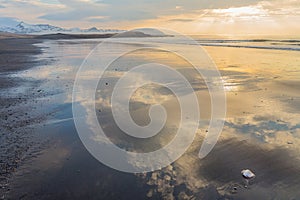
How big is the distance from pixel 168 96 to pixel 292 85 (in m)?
7.37

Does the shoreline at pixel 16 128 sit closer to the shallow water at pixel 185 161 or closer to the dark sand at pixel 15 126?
the dark sand at pixel 15 126

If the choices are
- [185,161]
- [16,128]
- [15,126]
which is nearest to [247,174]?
[185,161]

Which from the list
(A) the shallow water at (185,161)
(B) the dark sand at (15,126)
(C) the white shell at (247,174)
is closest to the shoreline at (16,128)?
(B) the dark sand at (15,126)

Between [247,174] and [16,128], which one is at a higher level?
[247,174]

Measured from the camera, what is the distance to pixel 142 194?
5.01m

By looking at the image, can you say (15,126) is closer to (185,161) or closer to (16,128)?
(16,128)

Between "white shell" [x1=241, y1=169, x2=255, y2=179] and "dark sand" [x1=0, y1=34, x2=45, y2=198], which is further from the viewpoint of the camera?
"dark sand" [x1=0, y1=34, x2=45, y2=198]

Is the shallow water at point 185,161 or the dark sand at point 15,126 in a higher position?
the shallow water at point 185,161

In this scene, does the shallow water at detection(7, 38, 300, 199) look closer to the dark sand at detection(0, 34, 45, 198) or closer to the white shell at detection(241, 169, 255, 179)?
the white shell at detection(241, 169, 255, 179)

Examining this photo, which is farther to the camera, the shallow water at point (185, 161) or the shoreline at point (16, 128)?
the shoreline at point (16, 128)

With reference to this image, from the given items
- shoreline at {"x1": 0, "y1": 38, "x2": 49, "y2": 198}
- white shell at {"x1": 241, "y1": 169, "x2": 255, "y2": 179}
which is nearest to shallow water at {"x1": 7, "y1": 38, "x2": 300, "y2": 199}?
white shell at {"x1": 241, "y1": 169, "x2": 255, "y2": 179}

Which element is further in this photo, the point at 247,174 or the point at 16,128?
the point at 16,128

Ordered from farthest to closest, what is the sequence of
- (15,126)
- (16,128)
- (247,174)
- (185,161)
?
(15,126)
(16,128)
(185,161)
(247,174)

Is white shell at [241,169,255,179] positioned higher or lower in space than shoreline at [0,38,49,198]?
higher
